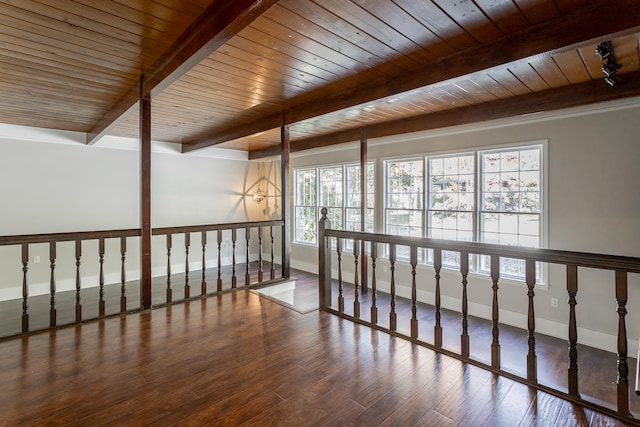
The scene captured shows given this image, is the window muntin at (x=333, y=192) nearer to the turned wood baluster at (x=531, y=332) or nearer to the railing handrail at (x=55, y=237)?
the railing handrail at (x=55, y=237)

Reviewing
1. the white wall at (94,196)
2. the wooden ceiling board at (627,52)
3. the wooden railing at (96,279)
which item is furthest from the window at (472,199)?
the white wall at (94,196)

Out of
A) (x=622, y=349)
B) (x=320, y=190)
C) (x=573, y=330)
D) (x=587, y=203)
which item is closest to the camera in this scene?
(x=622, y=349)

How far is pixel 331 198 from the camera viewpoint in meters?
A: 6.96

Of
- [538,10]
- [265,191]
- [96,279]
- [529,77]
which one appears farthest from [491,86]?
[96,279]

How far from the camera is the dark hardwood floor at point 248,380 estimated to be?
167 cm

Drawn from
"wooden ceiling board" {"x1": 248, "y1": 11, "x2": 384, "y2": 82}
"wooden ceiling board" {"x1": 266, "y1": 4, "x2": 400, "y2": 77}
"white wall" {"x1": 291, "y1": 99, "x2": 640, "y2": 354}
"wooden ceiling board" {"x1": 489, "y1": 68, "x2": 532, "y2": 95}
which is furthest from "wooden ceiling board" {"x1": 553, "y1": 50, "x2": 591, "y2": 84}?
"wooden ceiling board" {"x1": 248, "y1": 11, "x2": 384, "y2": 82}

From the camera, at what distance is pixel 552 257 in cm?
183

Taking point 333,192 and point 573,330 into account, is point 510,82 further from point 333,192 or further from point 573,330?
point 333,192

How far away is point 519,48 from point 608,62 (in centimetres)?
105

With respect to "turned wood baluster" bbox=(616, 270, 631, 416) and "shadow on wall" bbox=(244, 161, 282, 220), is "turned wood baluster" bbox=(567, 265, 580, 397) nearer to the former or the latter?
"turned wood baluster" bbox=(616, 270, 631, 416)

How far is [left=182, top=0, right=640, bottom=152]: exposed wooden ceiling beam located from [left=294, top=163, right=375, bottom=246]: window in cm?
289

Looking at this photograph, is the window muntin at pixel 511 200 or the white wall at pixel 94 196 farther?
the white wall at pixel 94 196

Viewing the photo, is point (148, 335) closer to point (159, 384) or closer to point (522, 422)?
point (159, 384)

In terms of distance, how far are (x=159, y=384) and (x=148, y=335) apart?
2.75 ft
